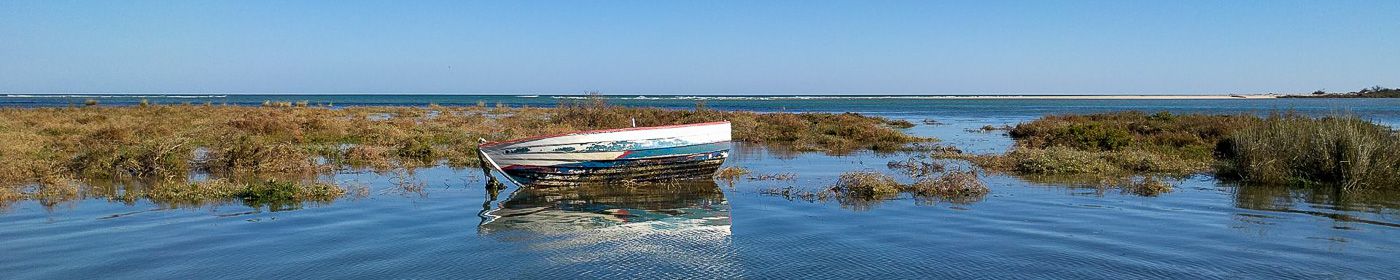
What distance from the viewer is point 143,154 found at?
637 inches

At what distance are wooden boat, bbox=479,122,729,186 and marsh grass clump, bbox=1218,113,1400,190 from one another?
918 centimetres

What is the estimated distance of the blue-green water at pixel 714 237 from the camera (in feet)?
27.8

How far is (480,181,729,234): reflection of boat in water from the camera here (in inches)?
448

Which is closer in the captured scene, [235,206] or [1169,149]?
[235,206]

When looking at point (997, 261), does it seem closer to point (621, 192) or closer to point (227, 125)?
point (621, 192)

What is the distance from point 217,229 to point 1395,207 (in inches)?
572

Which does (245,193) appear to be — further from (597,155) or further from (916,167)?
(916,167)

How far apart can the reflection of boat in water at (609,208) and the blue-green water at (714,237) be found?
1.8 inches

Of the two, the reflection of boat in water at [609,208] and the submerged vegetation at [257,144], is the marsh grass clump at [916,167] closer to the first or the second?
the reflection of boat in water at [609,208]

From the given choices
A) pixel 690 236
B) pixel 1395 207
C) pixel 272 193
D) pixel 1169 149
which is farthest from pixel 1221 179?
pixel 272 193

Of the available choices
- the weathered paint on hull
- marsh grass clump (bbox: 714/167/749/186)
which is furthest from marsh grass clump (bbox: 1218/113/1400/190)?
the weathered paint on hull

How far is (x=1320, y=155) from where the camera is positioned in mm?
15078

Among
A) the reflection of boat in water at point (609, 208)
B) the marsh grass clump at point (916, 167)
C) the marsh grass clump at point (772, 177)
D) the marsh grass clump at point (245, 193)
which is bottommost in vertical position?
the reflection of boat in water at point (609, 208)

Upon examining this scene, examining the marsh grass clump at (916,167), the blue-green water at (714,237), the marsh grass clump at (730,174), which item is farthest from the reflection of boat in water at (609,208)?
the marsh grass clump at (916,167)
